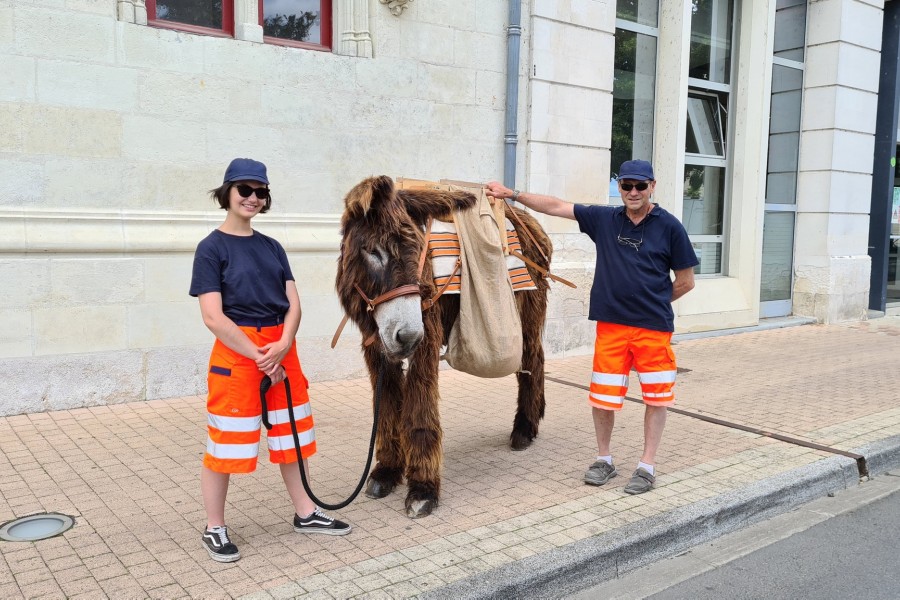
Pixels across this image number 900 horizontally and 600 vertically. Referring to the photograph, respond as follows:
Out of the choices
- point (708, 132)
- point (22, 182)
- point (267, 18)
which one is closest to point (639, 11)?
point (708, 132)

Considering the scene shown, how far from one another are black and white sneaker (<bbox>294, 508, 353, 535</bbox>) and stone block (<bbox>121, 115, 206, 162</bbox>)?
3.78 meters

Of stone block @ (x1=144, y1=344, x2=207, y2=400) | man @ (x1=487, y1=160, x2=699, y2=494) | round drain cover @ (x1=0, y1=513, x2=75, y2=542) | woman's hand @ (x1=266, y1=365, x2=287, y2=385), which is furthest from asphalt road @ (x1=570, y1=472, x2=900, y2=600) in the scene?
stone block @ (x1=144, y1=344, x2=207, y2=400)

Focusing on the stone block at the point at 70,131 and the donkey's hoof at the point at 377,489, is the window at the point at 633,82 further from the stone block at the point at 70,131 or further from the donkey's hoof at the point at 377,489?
the donkey's hoof at the point at 377,489

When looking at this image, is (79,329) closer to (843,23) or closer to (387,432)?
(387,432)

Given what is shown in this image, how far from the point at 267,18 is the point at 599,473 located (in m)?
5.16

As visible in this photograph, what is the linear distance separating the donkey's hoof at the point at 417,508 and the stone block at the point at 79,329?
→ 11.0 ft

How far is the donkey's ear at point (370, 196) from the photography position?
354 centimetres

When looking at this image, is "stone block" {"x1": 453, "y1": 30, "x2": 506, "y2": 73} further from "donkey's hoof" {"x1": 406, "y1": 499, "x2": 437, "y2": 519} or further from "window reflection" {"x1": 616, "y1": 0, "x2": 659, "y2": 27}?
"donkey's hoof" {"x1": 406, "y1": 499, "x2": 437, "y2": 519}

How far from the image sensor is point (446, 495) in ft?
14.3

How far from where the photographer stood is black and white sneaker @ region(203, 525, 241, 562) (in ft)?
11.2

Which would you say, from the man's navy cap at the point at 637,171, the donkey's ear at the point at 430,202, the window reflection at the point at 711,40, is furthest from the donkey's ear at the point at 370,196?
the window reflection at the point at 711,40

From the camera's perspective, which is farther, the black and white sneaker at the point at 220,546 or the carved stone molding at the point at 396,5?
the carved stone molding at the point at 396,5

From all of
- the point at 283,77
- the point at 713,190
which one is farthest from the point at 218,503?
the point at 713,190

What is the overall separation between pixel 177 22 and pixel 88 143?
4.53 ft
